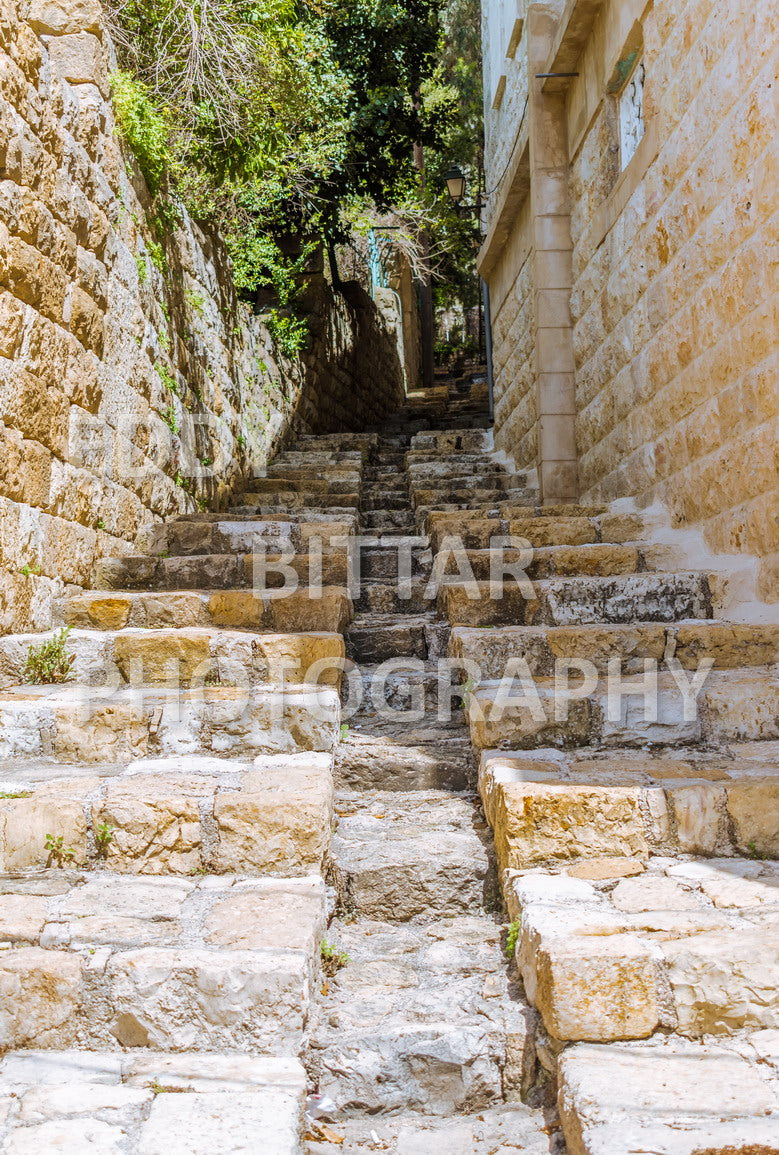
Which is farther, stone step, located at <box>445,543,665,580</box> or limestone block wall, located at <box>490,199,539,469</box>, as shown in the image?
limestone block wall, located at <box>490,199,539,469</box>

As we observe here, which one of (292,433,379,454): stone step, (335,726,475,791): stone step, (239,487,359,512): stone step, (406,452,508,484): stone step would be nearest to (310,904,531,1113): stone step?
(335,726,475,791): stone step

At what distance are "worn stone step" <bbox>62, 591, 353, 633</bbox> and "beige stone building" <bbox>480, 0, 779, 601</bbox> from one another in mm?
1747

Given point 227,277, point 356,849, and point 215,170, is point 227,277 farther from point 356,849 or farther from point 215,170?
point 356,849

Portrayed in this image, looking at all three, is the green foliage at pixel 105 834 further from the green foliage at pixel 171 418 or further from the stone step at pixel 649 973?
the green foliage at pixel 171 418

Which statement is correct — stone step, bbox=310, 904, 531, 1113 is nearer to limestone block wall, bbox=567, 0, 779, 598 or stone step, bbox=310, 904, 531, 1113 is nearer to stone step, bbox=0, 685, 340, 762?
stone step, bbox=0, 685, 340, 762

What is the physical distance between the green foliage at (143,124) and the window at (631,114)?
2.69 m

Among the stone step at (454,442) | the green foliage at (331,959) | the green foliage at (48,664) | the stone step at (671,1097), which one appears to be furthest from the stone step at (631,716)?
the stone step at (454,442)

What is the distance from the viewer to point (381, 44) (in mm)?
11109

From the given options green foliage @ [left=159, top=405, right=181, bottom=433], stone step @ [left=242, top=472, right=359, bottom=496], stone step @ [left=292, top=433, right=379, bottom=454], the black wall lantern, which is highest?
the black wall lantern

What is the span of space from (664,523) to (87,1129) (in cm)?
403

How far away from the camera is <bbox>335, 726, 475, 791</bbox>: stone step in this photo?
10.5 feet

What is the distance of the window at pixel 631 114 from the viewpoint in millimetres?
5578

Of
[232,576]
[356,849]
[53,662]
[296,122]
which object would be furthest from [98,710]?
[296,122]

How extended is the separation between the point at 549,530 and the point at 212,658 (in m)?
2.22
